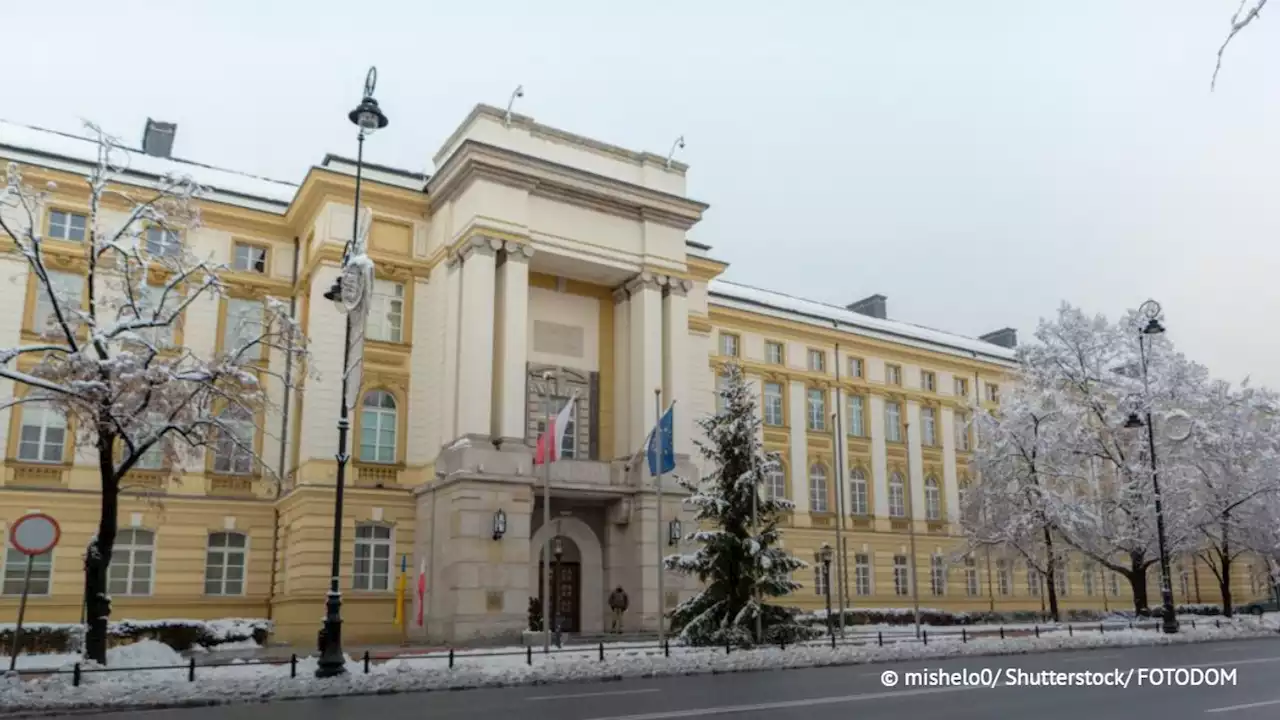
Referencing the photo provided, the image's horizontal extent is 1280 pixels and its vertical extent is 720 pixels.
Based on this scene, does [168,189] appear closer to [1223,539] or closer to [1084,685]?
[1084,685]

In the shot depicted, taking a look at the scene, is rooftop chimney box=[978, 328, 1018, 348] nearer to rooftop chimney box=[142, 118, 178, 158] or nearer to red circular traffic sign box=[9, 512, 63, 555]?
rooftop chimney box=[142, 118, 178, 158]

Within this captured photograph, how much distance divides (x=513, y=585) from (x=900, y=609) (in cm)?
2375

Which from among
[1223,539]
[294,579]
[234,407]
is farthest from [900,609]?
[234,407]

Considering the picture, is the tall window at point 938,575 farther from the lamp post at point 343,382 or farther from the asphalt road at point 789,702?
the lamp post at point 343,382

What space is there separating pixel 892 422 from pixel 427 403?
1148 inches

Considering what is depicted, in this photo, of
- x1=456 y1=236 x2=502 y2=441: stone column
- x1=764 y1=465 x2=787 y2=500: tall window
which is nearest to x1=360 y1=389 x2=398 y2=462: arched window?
x1=456 y1=236 x2=502 y2=441: stone column

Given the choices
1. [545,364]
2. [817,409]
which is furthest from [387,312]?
[817,409]

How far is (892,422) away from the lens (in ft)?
178

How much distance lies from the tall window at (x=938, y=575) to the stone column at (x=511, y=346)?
2880cm

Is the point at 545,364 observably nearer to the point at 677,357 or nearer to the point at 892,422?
the point at 677,357

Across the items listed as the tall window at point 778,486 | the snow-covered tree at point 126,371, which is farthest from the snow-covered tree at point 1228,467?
the snow-covered tree at point 126,371

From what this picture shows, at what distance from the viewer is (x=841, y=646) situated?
26141 mm

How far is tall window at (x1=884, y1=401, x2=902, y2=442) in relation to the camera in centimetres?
5362

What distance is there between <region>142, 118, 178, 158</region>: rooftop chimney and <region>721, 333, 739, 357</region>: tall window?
26171 millimetres
